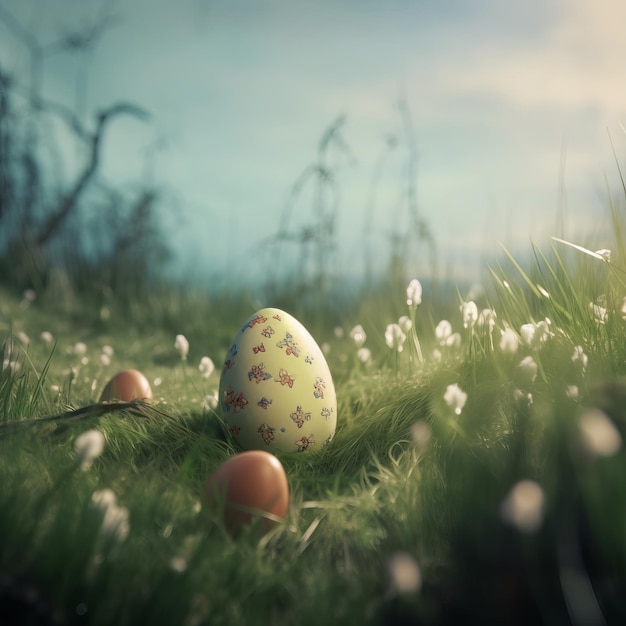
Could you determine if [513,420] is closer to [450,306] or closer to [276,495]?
[276,495]

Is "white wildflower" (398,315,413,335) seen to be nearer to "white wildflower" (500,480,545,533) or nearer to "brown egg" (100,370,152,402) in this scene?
"brown egg" (100,370,152,402)

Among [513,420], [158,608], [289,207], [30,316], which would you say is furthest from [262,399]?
[30,316]

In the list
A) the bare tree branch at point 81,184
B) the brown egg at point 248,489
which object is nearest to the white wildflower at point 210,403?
the brown egg at point 248,489

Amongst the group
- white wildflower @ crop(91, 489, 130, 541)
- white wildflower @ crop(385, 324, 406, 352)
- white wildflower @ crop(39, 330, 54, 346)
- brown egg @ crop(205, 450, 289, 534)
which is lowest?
white wildflower @ crop(39, 330, 54, 346)

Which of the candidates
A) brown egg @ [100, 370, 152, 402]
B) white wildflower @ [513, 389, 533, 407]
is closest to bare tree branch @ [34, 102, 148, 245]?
brown egg @ [100, 370, 152, 402]

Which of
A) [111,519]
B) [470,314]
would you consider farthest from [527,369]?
[111,519]

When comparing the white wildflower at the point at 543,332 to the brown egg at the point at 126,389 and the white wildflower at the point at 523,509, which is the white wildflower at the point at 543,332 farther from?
the brown egg at the point at 126,389
